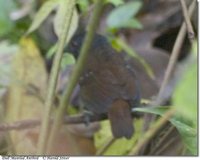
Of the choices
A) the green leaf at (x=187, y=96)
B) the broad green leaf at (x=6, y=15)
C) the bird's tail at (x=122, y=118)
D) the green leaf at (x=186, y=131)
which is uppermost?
the green leaf at (x=187, y=96)

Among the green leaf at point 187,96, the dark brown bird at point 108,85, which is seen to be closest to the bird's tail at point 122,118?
the dark brown bird at point 108,85

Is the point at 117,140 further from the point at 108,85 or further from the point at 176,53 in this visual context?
the point at 176,53

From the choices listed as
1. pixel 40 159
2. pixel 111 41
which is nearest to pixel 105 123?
pixel 111 41

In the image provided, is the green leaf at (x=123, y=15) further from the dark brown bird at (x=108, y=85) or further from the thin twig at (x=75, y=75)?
the thin twig at (x=75, y=75)

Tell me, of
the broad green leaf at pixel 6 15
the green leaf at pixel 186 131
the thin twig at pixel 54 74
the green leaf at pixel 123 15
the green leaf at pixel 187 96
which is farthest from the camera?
the green leaf at pixel 123 15

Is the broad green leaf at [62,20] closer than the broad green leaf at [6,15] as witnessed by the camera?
Yes

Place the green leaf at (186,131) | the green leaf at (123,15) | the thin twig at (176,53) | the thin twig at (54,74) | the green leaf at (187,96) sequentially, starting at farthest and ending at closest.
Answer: the green leaf at (123,15), the thin twig at (176,53), the thin twig at (54,74), the green leaf at (186,131), the green leaf at (187,96)

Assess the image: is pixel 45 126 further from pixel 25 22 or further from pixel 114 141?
pixel 25 22
